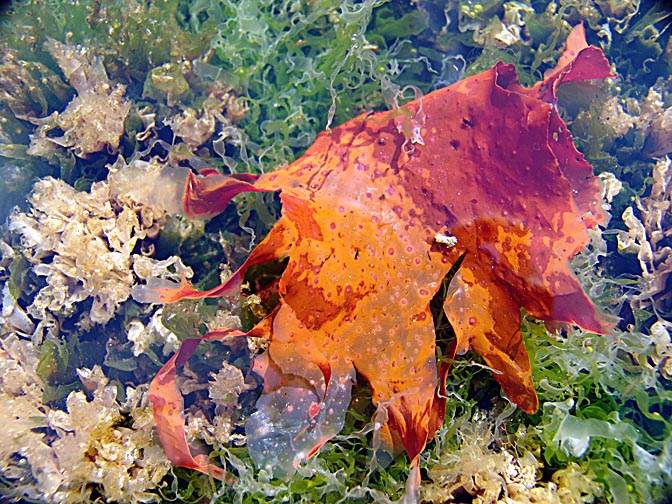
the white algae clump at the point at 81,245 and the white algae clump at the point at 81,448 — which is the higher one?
the white algae clump at the point at 81,245

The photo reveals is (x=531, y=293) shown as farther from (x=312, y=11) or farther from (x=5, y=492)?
(x=5, y=492)

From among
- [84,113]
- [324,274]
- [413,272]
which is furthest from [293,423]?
[84,113]

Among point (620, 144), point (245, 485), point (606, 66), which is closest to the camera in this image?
point (245, 485)

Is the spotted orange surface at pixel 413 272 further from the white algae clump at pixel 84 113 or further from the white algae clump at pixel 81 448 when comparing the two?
the white algae clump at pixel 84 113

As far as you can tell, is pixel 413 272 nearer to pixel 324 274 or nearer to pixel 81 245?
pixel 324 274

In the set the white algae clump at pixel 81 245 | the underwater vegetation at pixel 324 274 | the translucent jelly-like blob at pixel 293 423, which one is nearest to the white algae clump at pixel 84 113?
the underwater vegetation at pixel 324 274

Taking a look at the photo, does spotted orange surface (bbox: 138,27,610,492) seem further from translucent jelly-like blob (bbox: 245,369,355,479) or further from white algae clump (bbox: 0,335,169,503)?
white algae clump (bbox: 0,335,169,503)

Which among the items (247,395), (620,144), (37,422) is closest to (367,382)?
(247,395)

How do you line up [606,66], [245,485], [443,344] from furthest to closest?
[606,66] → [443,344] → [245,485]
